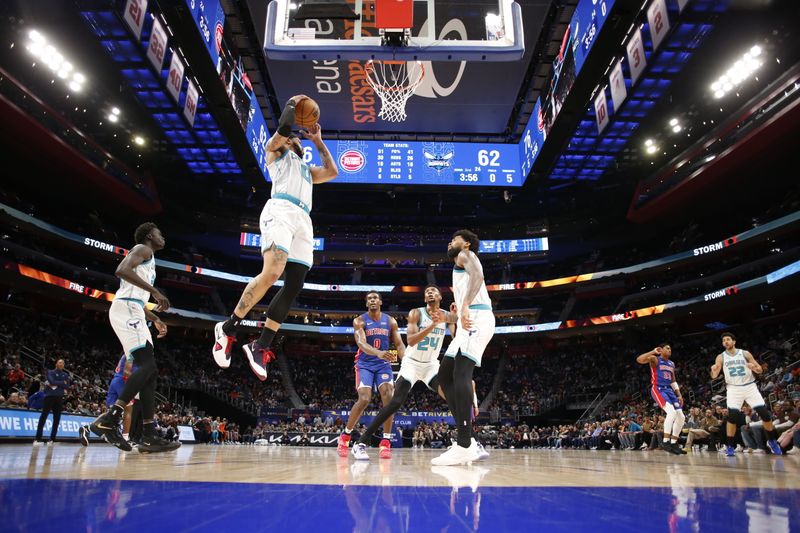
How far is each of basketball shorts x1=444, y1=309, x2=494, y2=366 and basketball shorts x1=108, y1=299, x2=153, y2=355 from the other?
2.84m

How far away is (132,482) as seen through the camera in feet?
6.95

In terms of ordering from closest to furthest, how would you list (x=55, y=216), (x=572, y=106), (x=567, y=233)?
(x=572, y=106)
(x=55, y=216)
(x=567, y=233)

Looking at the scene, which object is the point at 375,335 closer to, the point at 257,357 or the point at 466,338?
the point at 466,338

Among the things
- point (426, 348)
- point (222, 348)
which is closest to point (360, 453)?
point (426, 348)

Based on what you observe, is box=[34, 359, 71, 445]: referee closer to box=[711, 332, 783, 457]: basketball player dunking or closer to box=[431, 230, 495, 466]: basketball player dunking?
box=[431, 230, 495, 466]: basketball player dunking

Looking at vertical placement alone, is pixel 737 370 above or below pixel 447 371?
above

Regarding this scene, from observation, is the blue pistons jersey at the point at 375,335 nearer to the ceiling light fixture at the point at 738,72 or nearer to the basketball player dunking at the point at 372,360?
the basketball player dunking at the point at 372,360

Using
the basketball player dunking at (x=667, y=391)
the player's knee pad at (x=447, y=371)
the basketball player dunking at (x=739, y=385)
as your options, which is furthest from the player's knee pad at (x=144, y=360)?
the basketball player dunking at (x=739, y=385)

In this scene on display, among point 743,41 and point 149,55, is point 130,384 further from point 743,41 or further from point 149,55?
point 743,41

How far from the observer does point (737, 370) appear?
8414 millimetres

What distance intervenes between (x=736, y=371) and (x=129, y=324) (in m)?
9.00

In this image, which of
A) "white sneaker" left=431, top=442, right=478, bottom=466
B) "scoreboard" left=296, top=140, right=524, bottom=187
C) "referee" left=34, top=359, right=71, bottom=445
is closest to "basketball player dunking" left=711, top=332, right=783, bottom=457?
A: "white sneaker" left=431, top=442, right=478, bottom=466

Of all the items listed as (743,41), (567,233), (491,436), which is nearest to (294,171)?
(743,41)

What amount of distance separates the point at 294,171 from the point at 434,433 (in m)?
17.8
